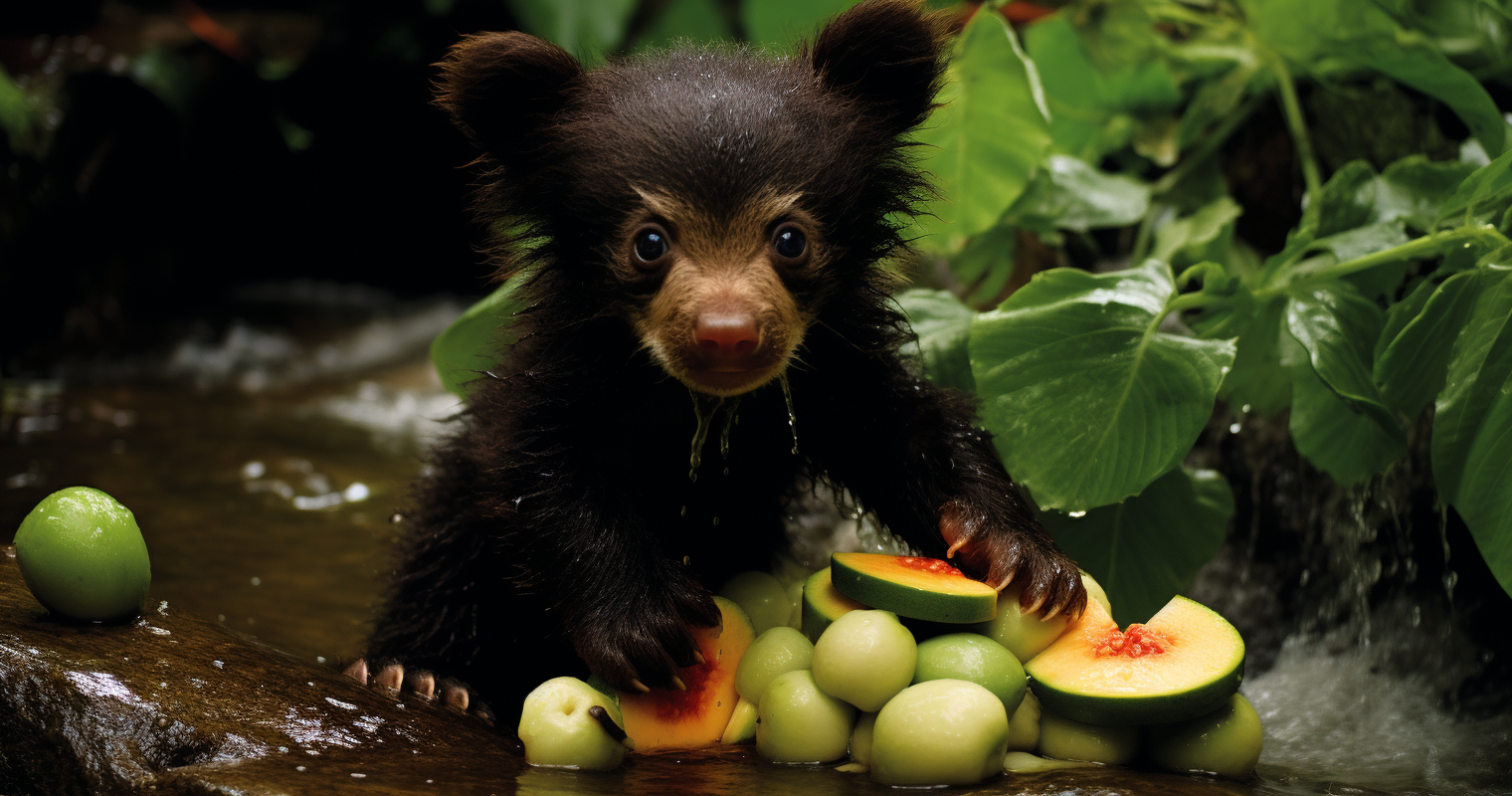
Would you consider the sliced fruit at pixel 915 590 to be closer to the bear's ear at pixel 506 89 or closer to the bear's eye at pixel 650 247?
the bear's eye at pixel 650 247

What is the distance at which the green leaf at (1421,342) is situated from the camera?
2600 millimetres

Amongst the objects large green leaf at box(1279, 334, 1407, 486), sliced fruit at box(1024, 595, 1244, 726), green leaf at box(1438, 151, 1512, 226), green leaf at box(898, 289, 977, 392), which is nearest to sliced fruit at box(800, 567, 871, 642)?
sliced fruit at box(1024, 595, 1244, 726)

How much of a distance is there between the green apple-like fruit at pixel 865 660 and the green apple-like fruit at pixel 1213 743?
0.48 metres

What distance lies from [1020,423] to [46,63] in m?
5.45

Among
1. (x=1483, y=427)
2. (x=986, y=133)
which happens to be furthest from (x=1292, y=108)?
(x=1483, y=427)

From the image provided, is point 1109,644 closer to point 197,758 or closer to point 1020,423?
point 1020,423

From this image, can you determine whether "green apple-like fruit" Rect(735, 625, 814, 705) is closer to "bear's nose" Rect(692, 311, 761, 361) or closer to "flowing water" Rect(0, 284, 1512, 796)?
"flowing water" Rect(0, 284, 1512, 796)

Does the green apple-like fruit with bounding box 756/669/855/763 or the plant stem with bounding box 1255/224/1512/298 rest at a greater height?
the plant stem with bounding box 1255/224/1512/298

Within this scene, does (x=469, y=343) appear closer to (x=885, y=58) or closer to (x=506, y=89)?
(x=506, y=89)

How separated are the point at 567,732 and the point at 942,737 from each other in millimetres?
650

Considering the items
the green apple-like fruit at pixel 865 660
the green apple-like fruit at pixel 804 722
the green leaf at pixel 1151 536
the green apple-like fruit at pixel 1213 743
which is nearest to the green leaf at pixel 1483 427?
the green leaf at pixel 1151 536

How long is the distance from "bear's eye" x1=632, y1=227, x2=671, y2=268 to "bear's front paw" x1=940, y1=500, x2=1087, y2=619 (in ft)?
2.55

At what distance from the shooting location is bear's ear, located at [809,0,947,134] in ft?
8.34

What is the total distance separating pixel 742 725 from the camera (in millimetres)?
2365
